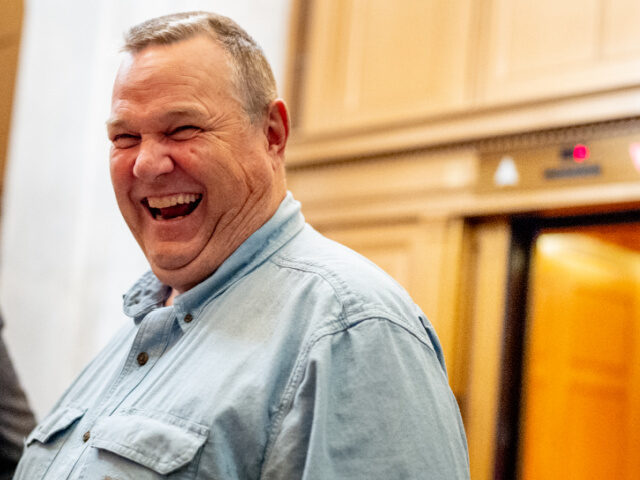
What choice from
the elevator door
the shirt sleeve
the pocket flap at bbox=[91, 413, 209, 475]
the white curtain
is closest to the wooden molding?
the elevator door

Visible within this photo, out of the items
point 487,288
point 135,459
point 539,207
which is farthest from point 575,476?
point 135,459

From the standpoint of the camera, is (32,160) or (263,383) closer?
(263,383)

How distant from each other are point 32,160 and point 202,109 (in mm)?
2039

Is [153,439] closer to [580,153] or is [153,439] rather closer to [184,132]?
[184,132]

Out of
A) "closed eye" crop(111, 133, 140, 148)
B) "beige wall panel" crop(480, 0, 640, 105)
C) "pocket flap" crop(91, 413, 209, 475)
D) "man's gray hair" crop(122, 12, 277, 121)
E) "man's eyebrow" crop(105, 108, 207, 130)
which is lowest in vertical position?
"pocket flap" crop(91, 413, 209, 475)

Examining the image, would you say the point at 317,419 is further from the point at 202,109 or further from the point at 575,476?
the point at 575,476

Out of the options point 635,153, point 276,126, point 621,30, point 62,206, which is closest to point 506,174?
point 635,153

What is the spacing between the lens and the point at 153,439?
3.11 feet

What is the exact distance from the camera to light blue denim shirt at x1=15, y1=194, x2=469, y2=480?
2.91 ft

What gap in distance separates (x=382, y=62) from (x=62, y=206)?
1.29 meters

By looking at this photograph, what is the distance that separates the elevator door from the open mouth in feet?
5.74

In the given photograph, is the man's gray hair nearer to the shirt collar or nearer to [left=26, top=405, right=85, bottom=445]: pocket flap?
the shirt collar

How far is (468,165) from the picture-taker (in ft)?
9.30

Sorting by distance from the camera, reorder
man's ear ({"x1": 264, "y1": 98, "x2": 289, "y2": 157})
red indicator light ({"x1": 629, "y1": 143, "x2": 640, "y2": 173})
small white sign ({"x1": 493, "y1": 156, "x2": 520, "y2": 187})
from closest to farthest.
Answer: man's ear ({"x1": 264, "y1": 98, "x2": 289, "y2": 157})
red indicator light ({"x1": 629, "y1": 143, "x2": 640, "y2": 173})
small white sign ({"x1": 493, "y1": 156, "x2": 520, "y2": 187})
